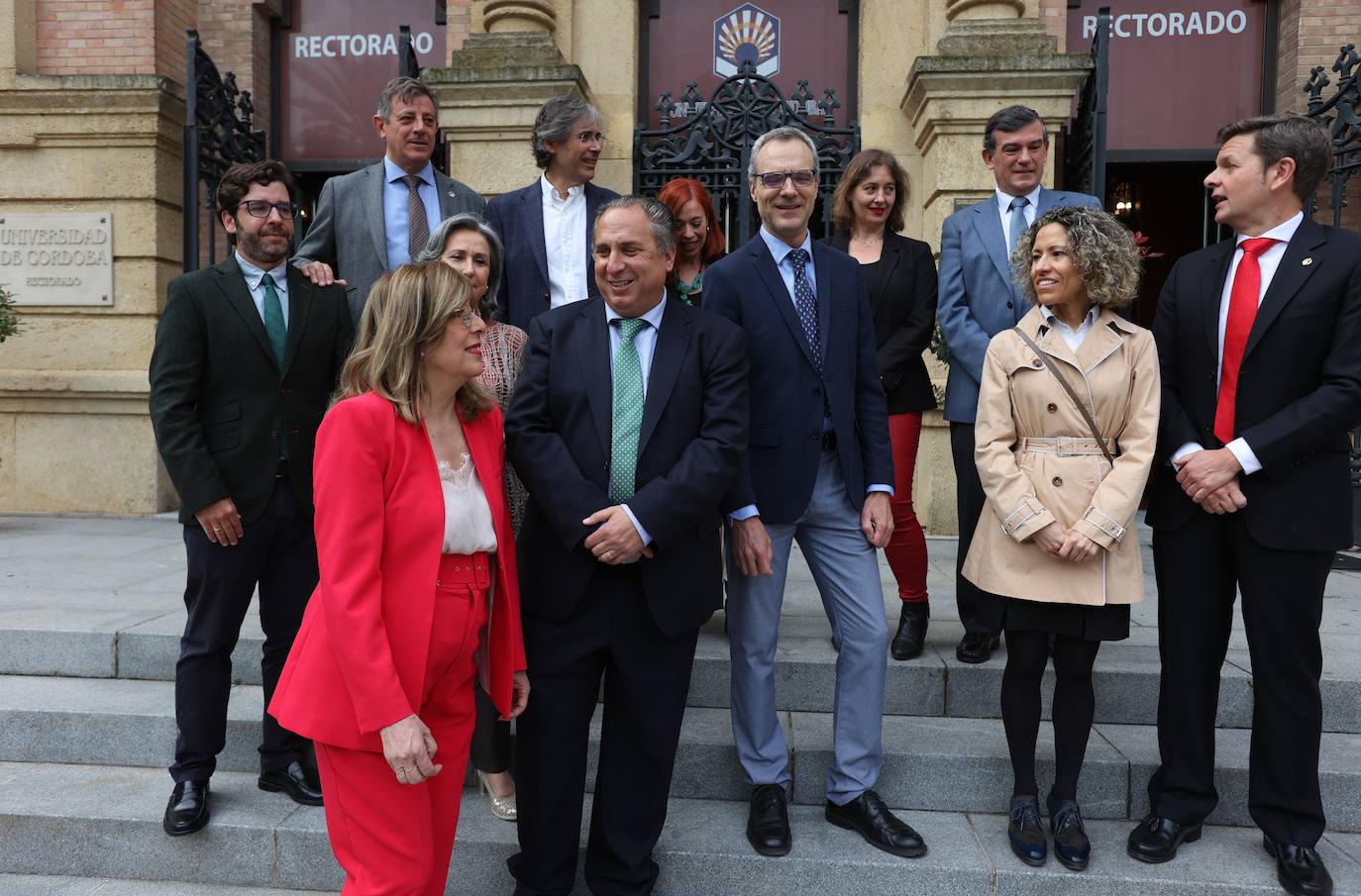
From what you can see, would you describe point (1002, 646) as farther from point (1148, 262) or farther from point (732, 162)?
point (1148, 262)

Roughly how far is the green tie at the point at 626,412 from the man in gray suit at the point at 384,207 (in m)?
1.52

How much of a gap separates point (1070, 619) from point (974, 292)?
1.51 m

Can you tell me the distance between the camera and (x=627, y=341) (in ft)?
9.81

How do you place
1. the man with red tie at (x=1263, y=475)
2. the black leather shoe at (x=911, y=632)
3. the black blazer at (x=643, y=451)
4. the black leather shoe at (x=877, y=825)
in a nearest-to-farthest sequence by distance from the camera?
1. the black blazer at (x=643, y=451)
2. the man with red tie at (x=1263, y=475)
3. the black leather shoe at (x=877, y=825)
4. the black leather shoe at (x=911, y=632)

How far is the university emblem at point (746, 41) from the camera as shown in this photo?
8734 mm

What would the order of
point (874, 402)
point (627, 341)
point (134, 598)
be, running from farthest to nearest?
point (134, 598) → point (874, 402) → point (627, 341)

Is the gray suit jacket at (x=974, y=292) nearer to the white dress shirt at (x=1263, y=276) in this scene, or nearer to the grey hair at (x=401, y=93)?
the white dress shirt at (x=1263, y=276)

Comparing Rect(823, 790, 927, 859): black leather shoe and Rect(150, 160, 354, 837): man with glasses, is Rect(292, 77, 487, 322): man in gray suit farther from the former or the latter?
Rect(823, 790, 927, 859): black leather shoe

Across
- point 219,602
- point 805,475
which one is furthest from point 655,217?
point 219,602

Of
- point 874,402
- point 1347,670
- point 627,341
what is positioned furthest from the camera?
point 1347,670

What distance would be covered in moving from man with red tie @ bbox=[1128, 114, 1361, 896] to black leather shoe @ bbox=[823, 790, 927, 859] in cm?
77

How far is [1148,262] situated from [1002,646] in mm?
8620

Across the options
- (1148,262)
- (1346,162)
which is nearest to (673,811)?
(1346,162)

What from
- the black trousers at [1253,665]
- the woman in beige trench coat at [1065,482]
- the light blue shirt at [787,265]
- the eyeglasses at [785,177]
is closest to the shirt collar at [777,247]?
the light blue shirt at [787,265]
